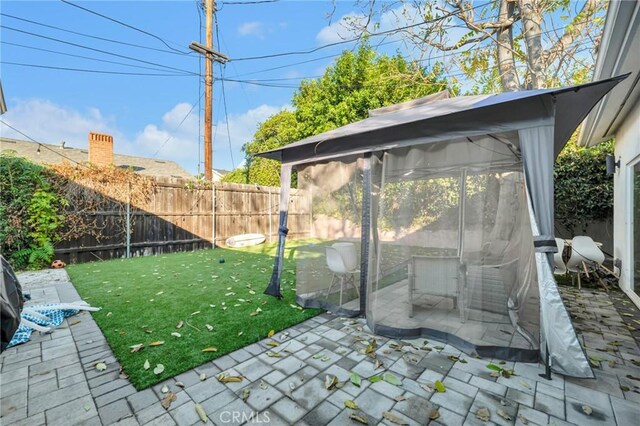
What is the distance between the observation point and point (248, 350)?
8.79ft

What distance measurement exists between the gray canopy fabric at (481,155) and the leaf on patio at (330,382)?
0.99m

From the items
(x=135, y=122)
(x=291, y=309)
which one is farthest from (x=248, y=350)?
(x=135, y=122)

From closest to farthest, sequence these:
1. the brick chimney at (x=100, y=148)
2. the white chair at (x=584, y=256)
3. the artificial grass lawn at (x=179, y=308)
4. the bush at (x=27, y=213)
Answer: the artificial grass lawn at (x=179, y=308)
the white chair at (x=584, y=256)
the bush at (x=27, y=213)
the brick chimney at (x=100, y=148)

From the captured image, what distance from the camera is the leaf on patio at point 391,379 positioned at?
216 cm

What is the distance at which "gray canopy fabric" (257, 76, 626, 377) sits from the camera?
225cm

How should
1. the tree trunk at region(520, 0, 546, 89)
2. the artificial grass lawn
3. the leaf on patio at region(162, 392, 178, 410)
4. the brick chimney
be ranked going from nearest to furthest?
A: 1. the leaf on patio at region(162, 392, 178, 410)
2. the artificial grass lawn
3. the tree trunk at region(520, 0, 546, 89)
4. the brick chimney

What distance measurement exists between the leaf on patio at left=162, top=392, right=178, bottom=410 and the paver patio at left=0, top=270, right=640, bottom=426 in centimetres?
3

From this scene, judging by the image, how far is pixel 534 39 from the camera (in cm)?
549

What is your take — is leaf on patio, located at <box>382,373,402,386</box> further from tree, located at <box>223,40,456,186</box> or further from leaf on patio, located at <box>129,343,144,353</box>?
tree, located at <box>223,40,456,186</box>

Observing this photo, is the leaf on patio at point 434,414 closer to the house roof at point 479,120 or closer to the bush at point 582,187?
the house roof at point 479,120

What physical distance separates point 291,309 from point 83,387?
7.08ft

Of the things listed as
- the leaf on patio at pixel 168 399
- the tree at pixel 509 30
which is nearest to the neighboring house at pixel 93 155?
the leaf on patio at pixel 168 399

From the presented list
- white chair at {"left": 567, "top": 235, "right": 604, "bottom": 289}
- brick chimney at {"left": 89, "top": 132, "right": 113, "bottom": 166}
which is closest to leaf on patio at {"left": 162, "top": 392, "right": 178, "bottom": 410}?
white chair at {"left": 567, "top": 235, "right": 604, "bottom": 289}

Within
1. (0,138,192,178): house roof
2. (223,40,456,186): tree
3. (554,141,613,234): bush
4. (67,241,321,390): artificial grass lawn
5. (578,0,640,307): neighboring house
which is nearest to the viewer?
(578,0,640,307): neighboring house
